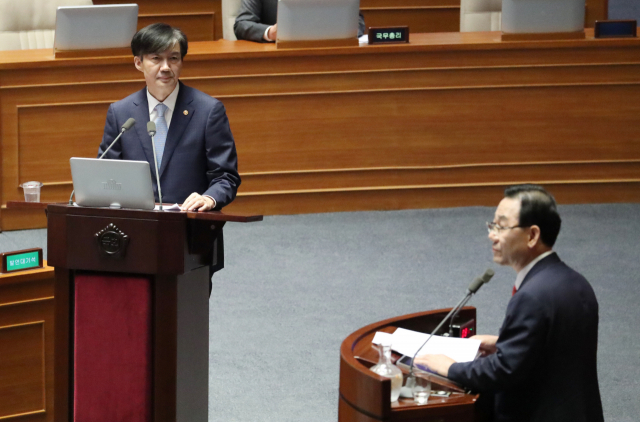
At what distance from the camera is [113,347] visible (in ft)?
8.27

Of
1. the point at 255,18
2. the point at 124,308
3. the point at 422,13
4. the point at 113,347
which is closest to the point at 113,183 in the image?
the point at 124,308

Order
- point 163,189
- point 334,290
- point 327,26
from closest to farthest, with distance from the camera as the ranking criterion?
1. point 163,189
2. point 334,290
3. point 327,26

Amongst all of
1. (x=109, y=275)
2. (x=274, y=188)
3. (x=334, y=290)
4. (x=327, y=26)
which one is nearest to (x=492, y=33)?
(x=327, y=26)

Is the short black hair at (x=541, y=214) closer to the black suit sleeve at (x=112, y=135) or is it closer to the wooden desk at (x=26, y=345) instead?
the black suit sleeve at (x=112, y=135)

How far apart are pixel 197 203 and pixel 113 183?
23 centimetres

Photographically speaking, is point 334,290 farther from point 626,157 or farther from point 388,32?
point 626,157

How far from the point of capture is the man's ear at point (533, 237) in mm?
2133

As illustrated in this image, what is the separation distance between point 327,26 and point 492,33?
3.76ft

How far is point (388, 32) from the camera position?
5.54 meters

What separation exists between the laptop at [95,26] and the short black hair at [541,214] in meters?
3.40

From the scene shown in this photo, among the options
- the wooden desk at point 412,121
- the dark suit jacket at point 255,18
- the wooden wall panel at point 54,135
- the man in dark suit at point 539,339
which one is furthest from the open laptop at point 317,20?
the man in dark suit at point 539,339

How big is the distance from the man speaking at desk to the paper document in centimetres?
73

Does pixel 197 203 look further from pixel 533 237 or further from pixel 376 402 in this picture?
pixel 533 237

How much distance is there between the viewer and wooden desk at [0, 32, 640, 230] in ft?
17.7
